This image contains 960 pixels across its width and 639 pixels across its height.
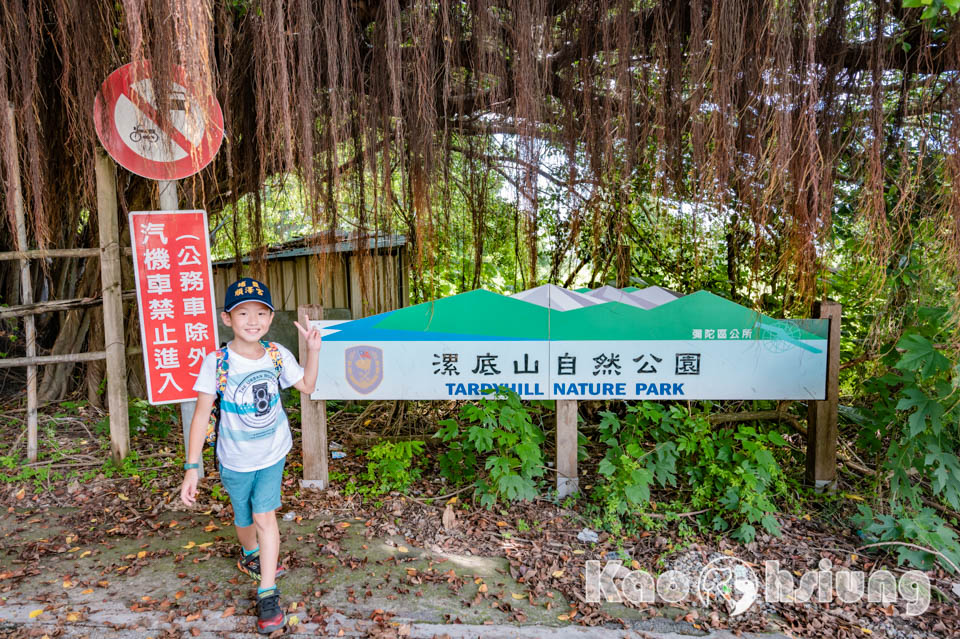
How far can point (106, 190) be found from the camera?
3498 mm

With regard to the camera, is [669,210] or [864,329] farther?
[864,329]

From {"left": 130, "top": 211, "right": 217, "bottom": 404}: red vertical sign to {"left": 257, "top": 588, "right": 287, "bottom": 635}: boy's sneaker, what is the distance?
1.51 m

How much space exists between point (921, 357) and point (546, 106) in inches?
90.1

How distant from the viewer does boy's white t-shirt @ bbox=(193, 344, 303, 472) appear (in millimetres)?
2293

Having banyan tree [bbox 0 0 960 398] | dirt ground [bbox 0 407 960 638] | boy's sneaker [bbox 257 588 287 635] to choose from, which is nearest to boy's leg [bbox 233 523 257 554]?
dirt ground [bbox 0 407 960 638]

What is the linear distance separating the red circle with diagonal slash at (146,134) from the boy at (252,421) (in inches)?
37.8

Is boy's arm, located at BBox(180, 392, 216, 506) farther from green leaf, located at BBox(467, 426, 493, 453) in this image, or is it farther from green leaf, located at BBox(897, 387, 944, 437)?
green leaf, located at BBox(897, 387, 944, 437)

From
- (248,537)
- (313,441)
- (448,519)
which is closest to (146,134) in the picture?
(313,441)

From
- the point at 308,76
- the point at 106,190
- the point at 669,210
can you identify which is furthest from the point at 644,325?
the point at 106,190

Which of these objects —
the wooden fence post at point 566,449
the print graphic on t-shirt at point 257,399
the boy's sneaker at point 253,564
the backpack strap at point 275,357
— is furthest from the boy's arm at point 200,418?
the wooden fence post at point 566,449

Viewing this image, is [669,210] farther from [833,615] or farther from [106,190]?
[106,190]

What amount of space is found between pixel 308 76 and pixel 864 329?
13.0 feet

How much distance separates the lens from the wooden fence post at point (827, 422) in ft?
11.1

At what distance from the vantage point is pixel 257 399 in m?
2.33
